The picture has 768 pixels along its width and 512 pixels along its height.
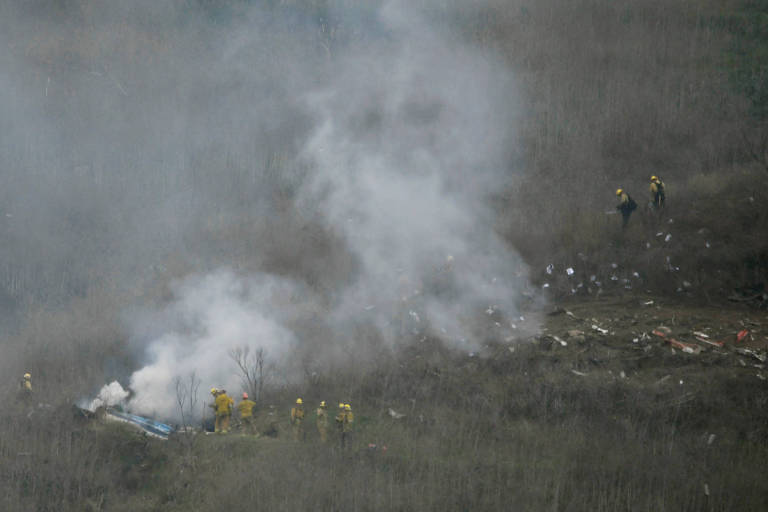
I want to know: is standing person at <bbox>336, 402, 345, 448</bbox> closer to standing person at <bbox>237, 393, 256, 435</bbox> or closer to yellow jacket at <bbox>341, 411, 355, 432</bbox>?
yellow jacket at <bbox>341, 411, 355, 432</bbox>

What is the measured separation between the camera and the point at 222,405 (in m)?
8.91

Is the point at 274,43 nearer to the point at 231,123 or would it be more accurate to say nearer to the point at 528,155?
the point at 231,123

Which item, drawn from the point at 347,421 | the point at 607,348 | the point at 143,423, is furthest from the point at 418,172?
the point at 143,423

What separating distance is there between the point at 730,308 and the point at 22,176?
16374 mm

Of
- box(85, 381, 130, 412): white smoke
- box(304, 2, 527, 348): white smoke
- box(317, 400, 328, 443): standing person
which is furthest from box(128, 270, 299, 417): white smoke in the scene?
box(317, 400, 328, 443): standing person

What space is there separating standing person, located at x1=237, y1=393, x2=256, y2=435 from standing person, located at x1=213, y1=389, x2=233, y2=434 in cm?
16

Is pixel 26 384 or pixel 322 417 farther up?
pixel 26 384

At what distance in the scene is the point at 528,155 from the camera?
16.8 meters

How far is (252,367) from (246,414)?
1.46 m

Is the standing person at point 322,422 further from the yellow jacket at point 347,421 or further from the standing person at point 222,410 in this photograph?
the standing person at point 222,410

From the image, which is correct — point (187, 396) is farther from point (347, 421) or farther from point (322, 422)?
point (347, 421)

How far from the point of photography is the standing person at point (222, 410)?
8891 millimetres

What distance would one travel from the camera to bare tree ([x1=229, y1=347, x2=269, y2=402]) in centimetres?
998

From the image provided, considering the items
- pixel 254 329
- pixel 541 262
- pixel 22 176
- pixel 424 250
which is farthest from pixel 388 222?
pixel 22 176
